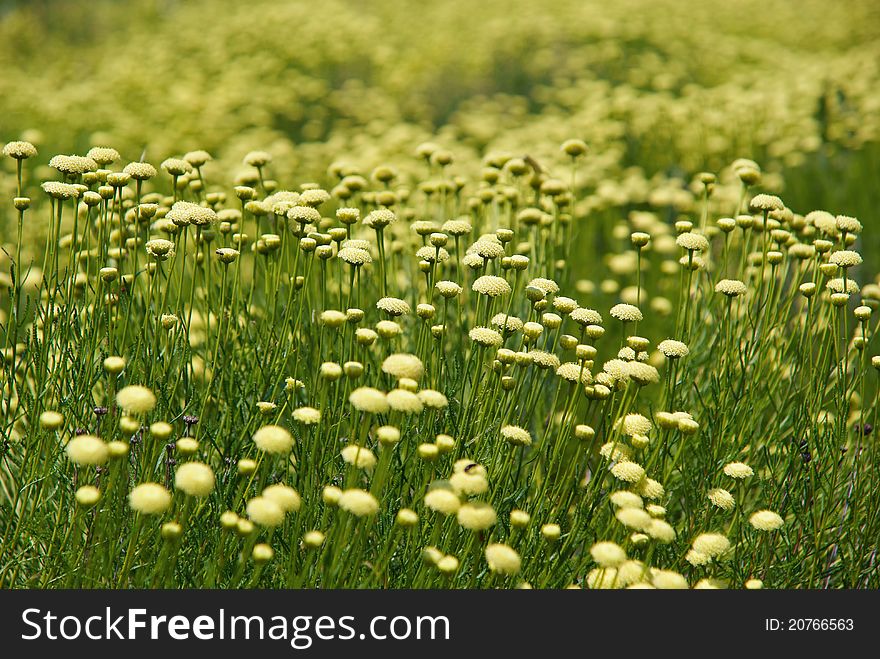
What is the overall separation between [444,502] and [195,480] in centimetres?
52

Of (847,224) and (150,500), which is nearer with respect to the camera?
(150,500)

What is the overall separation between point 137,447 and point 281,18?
8.74 metres

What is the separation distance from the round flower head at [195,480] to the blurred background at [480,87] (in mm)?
3114

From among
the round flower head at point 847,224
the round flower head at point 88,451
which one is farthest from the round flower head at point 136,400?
the round flower head at point 847,224

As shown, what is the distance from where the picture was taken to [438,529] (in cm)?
195

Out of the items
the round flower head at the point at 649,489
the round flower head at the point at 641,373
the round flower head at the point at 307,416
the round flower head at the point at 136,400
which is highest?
the round flower head at the point at 641,373

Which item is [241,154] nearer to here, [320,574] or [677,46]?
[320,574]

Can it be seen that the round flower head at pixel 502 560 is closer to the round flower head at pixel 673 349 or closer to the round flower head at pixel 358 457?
the round flower head at pixel 358 457

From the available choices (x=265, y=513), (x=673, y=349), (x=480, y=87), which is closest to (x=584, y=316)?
(x=673, y=349)

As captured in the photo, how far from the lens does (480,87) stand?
30.4ft

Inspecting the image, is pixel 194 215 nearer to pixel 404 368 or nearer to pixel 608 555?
pixel 404 368

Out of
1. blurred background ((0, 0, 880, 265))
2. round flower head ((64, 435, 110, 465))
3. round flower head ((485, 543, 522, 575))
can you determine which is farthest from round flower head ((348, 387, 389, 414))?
blurred background ((0, 0, 880, 265))

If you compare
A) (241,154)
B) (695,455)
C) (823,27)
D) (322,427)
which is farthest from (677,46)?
(322,427)

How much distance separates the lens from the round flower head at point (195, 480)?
1723 millimetres
